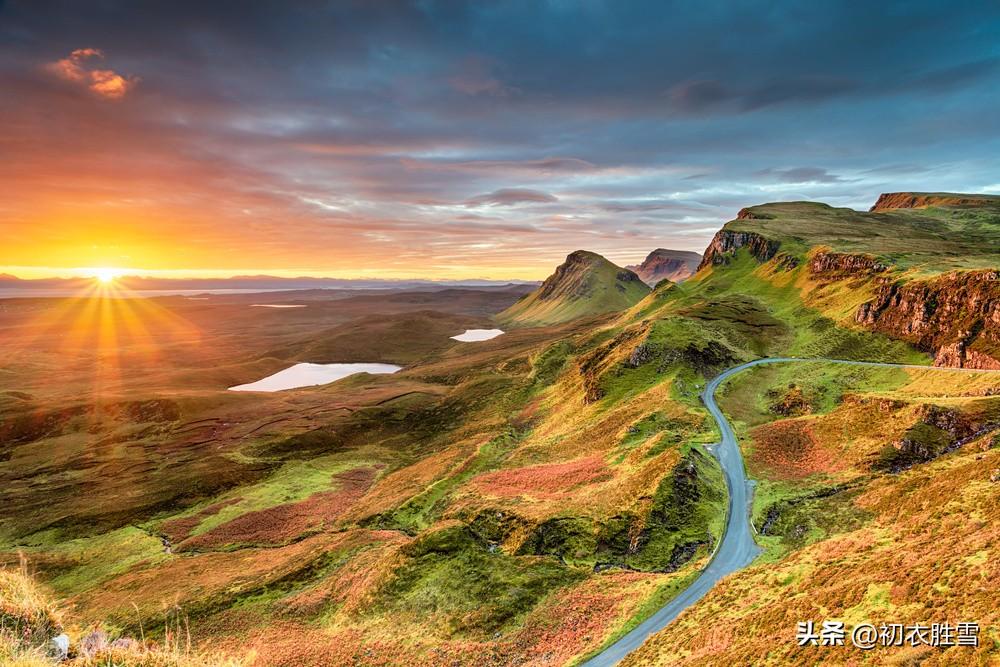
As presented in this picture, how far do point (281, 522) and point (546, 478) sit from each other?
45521 millimetres

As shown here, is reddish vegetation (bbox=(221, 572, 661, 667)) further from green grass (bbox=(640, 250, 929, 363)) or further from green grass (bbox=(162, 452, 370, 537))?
green grass (bbox=(640, 250, 929, 363))

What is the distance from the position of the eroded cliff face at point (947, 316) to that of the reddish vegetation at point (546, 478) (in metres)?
63.8

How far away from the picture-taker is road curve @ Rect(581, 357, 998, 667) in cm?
3102

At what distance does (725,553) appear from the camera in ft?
131

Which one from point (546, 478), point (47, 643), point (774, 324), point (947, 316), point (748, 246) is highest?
point (748, 246)

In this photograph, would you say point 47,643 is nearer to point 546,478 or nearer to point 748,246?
point 546,478

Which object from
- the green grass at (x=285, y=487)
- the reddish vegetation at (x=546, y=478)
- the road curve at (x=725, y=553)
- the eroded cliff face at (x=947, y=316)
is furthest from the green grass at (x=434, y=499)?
the eroded cliff face at (x=947, y=316)

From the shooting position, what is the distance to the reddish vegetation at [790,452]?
5075cm

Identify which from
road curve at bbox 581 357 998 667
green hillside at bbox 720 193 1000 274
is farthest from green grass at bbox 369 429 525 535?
green hillside at bbox 720 193 1000 274

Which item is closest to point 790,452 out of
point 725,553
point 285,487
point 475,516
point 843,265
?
point 725,553

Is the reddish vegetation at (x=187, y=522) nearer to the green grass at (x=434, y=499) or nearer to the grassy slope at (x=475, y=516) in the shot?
the grassy slope at (x=475, y=516)

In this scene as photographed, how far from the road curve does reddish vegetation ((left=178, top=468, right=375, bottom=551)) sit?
53527 millimetres

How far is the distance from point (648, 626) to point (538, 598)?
10770 mm

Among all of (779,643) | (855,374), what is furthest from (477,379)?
(779,643)
